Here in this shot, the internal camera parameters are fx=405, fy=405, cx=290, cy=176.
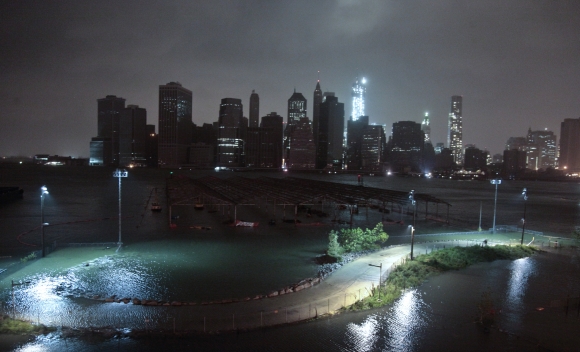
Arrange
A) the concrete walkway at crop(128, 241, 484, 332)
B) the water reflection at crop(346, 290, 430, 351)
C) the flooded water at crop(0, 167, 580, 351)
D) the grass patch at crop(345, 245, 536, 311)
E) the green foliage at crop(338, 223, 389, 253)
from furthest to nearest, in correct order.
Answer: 1. the green foliage at crop(338, 223, 389, 253)
2. the grass patch at crop(345, 245, 536, 311)
3. the concrete walkway at crop(128, 241, 484, 332)
4. the flooded water at crop(0, 167, 580, 351)
5. the water reflection at crop(346, 290, 430, 351)

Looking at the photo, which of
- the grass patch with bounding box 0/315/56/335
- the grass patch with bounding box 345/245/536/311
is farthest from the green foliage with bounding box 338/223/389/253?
the grass patch with bounding box 0/315/56/335

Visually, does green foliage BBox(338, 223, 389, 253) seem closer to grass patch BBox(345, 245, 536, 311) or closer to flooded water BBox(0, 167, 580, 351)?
flooded water BBox(0, 167, 580, 351)

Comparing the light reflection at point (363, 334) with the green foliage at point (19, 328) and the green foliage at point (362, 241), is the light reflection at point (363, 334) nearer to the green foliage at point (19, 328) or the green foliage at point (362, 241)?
the green foliage at point (19, 328)

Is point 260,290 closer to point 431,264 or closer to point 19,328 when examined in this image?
point 19,328

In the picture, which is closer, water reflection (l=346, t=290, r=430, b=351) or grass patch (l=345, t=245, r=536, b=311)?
water reflection (l=346, t=290, r=430, b=351)

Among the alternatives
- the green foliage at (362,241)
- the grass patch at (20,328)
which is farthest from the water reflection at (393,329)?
the grass patch at (20,328)

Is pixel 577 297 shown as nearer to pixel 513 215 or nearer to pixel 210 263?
pixel 210 263
